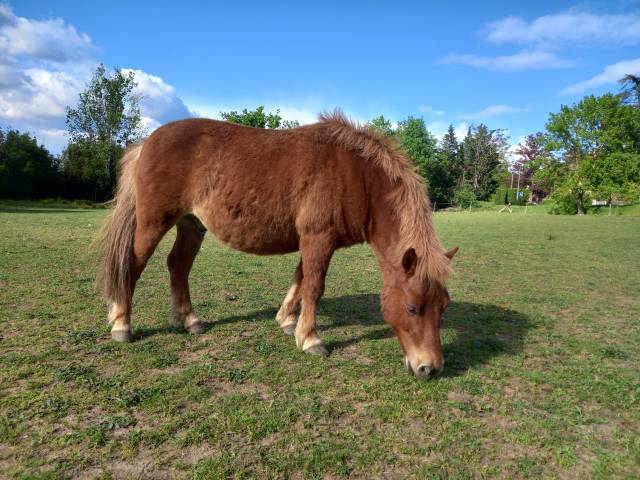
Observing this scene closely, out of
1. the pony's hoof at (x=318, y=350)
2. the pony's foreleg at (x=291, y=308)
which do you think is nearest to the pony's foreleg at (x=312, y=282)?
the pony's hoof at (x=318, y=350)

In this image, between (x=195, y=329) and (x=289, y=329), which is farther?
(x=289, y=329)

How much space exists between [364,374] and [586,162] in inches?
1839

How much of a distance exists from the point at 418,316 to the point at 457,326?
2006 millimetres

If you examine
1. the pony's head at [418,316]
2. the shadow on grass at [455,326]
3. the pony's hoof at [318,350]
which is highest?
the pony's head at [418,316]

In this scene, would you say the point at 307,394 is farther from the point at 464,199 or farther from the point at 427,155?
the point at 427,155

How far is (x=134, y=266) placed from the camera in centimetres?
442

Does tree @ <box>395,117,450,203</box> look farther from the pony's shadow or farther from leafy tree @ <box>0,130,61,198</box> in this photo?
the pony's shadow

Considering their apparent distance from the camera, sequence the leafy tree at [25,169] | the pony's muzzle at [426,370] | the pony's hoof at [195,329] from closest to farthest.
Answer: the pony's muzzle at [426,370], the pony's hoof at [195,329], the leafy tree at [25,169]

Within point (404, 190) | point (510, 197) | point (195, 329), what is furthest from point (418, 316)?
point (510, 197)

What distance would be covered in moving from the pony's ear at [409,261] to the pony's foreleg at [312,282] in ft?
2.93

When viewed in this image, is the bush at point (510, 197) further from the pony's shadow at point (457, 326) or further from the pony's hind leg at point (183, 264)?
the pony's hind leg at point (183, 264)

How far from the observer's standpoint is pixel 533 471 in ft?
7.82

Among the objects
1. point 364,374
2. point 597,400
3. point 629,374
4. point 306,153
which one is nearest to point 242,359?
point 364,374

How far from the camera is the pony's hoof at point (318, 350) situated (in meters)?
4.11
